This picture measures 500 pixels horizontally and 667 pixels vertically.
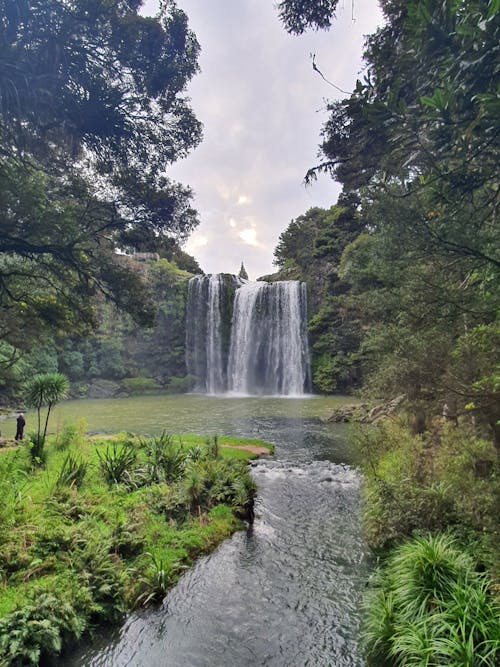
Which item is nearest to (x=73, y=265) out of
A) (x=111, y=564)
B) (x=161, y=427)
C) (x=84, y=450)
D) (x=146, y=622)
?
(x=84, y=450)

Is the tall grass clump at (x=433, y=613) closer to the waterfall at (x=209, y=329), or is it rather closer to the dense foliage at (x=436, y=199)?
the dense foliage at (x=436, y=199)

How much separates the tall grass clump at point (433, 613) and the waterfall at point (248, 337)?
104ft

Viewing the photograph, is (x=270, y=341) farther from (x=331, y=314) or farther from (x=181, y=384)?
(x=181, y=384)

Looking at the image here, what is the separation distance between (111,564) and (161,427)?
1480 cm

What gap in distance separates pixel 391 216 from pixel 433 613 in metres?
6.06

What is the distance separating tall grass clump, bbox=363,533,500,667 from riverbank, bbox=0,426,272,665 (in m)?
3.33

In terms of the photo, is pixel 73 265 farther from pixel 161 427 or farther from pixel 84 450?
pixel 161 427

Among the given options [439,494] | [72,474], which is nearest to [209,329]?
[72,474]

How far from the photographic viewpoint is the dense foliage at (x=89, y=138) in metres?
7.65

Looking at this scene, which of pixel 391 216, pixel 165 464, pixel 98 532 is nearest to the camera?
pixel 98 532

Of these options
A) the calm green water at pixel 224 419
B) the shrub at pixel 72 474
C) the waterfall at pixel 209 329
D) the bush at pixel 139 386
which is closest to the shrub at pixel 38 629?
the shrub at pixel 72 474

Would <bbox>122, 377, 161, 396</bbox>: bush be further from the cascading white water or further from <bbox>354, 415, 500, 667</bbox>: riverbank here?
<bbox>354, 415, 500, 667</bbox>: riverbank

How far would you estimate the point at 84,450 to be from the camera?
11375 millimetres

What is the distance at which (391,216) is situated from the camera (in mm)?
7016
